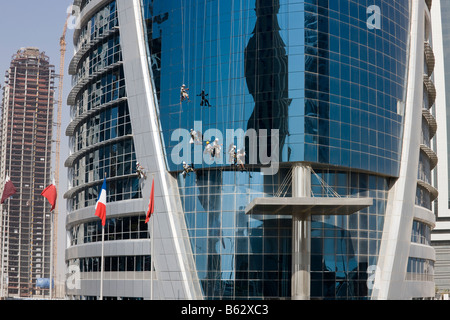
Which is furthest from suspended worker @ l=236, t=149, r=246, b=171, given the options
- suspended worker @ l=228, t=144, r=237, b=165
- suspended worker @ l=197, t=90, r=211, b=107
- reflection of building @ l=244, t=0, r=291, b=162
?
suspended worker @ l=197, t=90, r=211, b=107

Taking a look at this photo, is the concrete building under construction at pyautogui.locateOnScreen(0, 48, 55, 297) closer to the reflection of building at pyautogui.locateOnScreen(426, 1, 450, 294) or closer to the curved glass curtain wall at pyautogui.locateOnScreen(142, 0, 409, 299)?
the reflection of building at pyautogui.locateOnScreen(426, 1, 450, 294)

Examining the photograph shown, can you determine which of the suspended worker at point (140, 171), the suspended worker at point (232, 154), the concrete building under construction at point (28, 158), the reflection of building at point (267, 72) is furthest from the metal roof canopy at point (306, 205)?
the concrete building under construction at point (28, 158)

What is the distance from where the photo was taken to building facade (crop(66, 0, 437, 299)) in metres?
54.5

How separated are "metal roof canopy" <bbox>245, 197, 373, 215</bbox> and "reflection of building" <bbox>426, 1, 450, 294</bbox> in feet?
256

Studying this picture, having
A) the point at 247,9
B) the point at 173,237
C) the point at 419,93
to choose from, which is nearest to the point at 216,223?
the point at 173,237

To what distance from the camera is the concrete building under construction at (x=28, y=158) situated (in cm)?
18386

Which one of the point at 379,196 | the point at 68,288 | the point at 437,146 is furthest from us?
the point at 437,146

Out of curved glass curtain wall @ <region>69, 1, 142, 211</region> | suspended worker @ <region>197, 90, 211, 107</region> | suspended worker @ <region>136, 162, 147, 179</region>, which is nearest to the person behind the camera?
suspended worker @ <region>197, 90, 211, 107</region>
